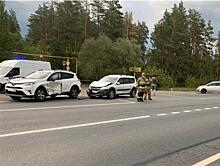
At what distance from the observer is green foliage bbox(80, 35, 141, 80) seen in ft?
219

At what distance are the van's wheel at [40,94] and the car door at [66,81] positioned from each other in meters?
1.88

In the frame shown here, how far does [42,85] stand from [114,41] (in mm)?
52572

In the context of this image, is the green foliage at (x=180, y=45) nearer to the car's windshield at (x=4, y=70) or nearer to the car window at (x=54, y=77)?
the car's windshield at (x=4, y=70)

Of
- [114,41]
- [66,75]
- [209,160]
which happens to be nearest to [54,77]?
[66,75]

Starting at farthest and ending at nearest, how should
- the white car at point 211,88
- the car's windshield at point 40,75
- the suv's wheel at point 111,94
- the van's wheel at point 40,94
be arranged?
Answer: the white car at point 211,88 < the suv's wheel at point 111,94 < the car's windshield at point 40,75 < the van's wheel at point 40,94

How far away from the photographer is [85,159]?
7.59m

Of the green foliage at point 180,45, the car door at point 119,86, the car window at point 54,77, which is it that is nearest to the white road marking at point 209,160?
the car window at point 54,77

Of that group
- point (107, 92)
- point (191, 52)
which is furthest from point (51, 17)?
point (107, 92)

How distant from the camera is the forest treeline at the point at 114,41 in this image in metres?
68.2

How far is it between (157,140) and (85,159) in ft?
9.65

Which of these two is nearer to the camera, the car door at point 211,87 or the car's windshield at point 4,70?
the car's windshield at point 4,70

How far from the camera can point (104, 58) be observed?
67.2m

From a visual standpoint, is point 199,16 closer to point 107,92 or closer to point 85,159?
point 107,92

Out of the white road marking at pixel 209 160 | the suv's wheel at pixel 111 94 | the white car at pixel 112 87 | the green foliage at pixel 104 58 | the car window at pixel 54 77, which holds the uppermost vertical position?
the green foliage at pixel 104 58
